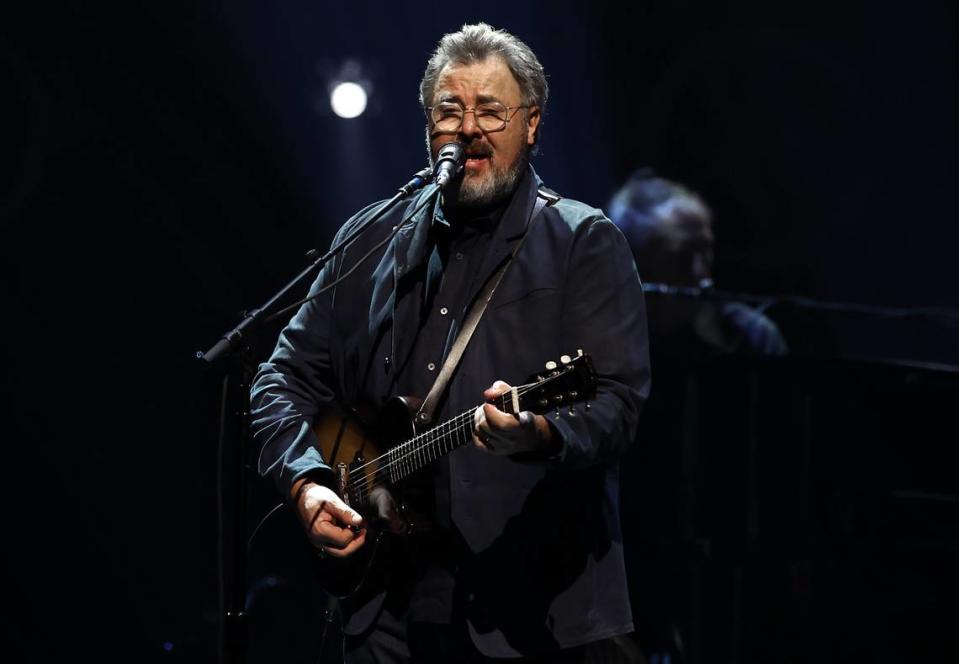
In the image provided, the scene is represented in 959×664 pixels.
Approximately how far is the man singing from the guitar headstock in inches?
1.6

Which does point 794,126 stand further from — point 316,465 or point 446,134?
point 316,465

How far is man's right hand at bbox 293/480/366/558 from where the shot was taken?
270 cm

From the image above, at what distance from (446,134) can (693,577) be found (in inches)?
117

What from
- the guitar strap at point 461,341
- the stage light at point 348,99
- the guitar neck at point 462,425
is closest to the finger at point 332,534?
the guitar neck at point 462,425

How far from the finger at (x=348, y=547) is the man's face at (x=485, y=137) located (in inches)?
37.6

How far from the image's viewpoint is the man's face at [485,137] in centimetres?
298

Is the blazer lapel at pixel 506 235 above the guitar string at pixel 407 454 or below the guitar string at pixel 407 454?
above

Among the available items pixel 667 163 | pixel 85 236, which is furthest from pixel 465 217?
pixel 667 163

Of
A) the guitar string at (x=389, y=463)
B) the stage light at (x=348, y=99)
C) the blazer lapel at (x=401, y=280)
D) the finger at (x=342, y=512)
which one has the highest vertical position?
the stage light at (x=348, y=99)

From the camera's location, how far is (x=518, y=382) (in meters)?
2.74

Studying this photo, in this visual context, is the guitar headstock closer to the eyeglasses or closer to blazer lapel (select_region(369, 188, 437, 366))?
blazer lapel (select_region(369, 188, 437, 366))

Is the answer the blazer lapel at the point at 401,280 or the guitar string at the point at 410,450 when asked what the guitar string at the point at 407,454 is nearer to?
the guitar string at the point at 410,450

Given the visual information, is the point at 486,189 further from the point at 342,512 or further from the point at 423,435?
the point at 342,512

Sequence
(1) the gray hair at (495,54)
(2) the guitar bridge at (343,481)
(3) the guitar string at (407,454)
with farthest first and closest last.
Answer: (1) the gray hair at (495,54) → (2) the guitar bridge at (343,481) → (3) the guitar string at (407,454)
